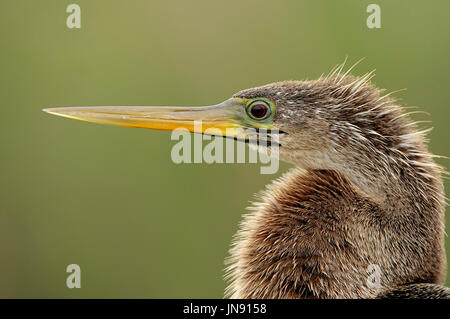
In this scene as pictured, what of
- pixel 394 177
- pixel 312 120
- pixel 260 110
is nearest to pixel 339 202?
pixel 394 177

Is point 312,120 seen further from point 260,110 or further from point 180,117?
point 180,117

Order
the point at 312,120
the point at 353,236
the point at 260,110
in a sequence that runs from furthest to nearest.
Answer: the point at 260,110
the point at 312,120
the point at 353,236

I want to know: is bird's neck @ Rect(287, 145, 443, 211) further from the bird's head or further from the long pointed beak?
the long pointed beak

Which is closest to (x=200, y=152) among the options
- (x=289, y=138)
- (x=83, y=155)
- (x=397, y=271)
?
(x=289, y=138)

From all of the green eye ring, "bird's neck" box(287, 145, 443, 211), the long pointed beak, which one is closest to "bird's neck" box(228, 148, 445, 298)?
"bird's neck" box(287, 145, 443, 211)

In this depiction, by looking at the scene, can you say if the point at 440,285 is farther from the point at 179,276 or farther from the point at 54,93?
the point at 54,93

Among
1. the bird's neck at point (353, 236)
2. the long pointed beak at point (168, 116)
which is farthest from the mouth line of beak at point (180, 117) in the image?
the bird's neck at point (353, 236)
